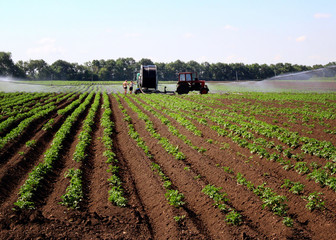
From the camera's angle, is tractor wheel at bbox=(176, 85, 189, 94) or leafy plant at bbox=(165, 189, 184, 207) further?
tractor wheel at bbox=(176, 85, 189, 94)

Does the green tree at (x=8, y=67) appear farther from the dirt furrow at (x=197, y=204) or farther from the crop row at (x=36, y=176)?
the dirt furrow at (x=197, y=204)

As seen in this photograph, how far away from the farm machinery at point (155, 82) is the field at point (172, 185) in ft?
65.3

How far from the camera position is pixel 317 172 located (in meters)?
7.77

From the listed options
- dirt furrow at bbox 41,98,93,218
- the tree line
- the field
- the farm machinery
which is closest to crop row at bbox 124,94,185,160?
the field

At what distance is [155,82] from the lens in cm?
3519

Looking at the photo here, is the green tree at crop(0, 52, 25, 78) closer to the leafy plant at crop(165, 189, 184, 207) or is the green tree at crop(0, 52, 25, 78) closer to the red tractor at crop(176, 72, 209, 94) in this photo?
the red tractor at crop(176, 72, 209, 94)

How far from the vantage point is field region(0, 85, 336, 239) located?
5.69 m

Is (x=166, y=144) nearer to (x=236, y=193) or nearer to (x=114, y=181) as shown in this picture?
(x=114, y=181)

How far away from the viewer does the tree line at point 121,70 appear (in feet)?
361

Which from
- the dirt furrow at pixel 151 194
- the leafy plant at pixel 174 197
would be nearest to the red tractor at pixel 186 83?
the dirt furrow at pixel 151 194

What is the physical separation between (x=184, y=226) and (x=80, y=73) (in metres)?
120

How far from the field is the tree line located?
99064 millimetres

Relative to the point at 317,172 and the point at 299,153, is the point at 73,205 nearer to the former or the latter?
the point at 317,172

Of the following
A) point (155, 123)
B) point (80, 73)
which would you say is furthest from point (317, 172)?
point (80, 73)
